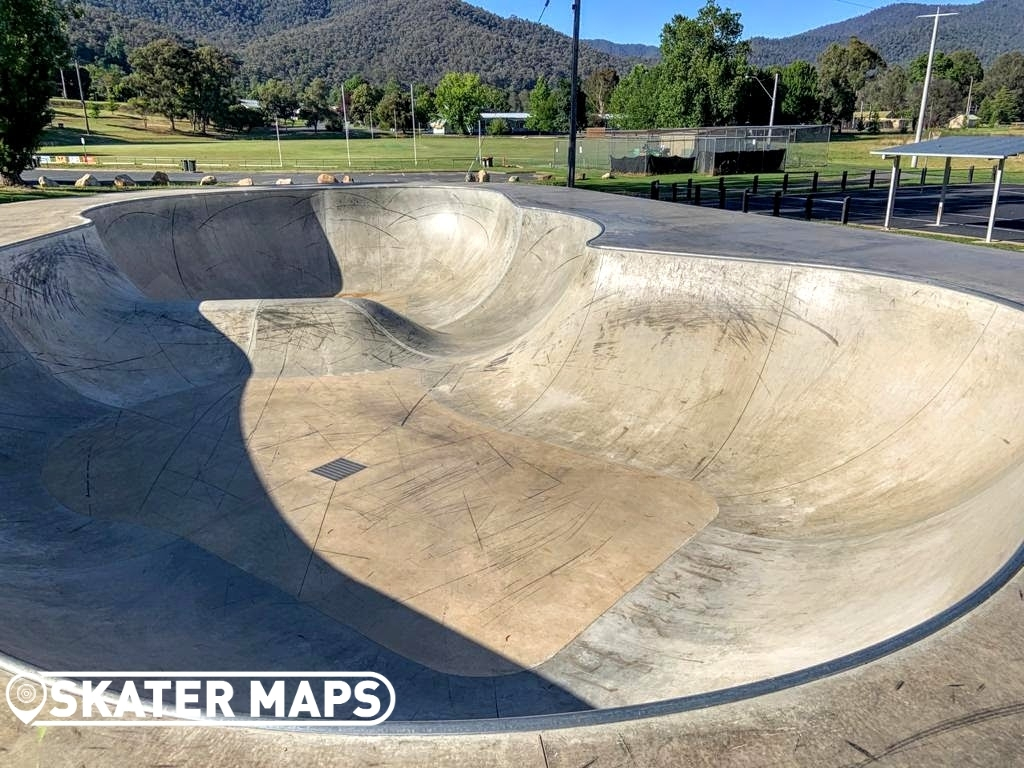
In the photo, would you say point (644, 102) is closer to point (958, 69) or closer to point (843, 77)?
point (843, 77)

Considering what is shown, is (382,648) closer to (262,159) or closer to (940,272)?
(940,272)

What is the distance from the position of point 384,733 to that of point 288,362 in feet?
32.1

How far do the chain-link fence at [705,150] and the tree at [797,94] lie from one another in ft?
101

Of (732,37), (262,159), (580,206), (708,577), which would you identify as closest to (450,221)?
(580,206)

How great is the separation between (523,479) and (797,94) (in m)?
81.8

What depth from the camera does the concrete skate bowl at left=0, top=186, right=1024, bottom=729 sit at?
4.80 metres

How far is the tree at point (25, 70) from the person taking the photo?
22141mm

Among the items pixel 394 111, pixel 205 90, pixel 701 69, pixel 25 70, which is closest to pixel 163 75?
pixel 205 90

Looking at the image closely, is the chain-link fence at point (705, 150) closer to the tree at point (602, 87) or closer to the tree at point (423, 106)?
the tree at point (423, 106)

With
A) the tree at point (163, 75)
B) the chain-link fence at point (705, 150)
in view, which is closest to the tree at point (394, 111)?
the tree at point (163, 75)

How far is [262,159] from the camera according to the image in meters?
52.6

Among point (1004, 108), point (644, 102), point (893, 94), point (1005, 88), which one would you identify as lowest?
point (644, 102)

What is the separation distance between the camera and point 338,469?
8.31m

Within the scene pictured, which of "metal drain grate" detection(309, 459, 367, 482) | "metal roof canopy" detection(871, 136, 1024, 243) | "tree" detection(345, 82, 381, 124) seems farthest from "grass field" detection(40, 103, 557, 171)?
"metal drain grate" detection(309, 459, 367, 482)
